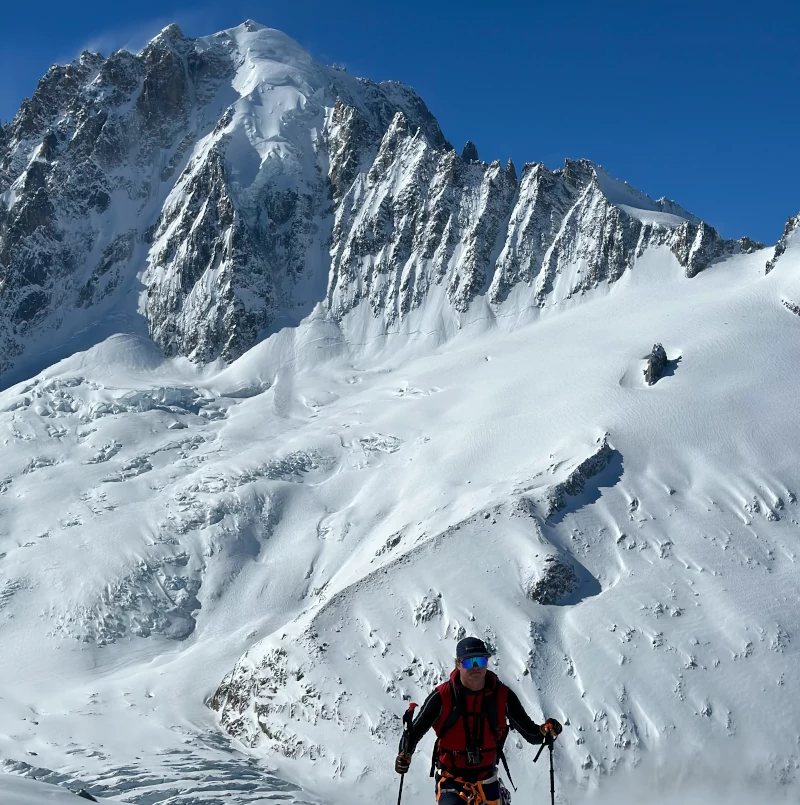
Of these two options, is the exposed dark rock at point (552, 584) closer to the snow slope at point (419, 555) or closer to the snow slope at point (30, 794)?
the snow slope at point (419, 555)

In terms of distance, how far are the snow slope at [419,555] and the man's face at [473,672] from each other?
37.5 meters

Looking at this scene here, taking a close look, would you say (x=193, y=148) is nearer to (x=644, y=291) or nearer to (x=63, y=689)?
(x=644, y=291)

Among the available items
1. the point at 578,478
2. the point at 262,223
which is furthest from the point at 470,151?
the point at 578,478

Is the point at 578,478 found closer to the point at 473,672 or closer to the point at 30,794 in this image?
the point at 473,672

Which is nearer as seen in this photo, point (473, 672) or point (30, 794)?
point (473, 672)

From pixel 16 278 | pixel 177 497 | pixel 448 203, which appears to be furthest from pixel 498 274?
pixel 16 278

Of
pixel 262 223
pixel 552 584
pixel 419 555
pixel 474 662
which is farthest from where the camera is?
pixel 262 223

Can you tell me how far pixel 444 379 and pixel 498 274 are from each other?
27.4 m

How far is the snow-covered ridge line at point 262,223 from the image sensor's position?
12594cm

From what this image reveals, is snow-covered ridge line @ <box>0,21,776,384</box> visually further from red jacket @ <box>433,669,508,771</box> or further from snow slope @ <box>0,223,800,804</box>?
red jacket @ <box>433,669,508,771</box>

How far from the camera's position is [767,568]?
204 feet

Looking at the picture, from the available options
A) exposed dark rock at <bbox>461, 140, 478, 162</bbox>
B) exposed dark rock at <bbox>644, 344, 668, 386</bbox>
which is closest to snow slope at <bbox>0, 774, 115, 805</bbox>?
exposed dark rock at <bbox>644, 344, 668, 386</bbox>

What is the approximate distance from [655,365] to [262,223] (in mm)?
77548

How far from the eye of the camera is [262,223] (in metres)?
142
